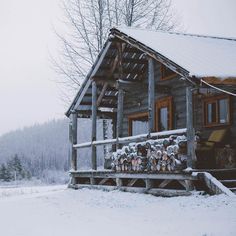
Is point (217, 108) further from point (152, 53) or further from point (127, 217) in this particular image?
point (127, 217)

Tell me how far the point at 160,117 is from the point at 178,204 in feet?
28.2

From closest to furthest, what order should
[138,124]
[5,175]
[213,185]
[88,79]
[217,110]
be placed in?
[213,185]
[217,110]
[88,79]
[138,124]
[5,175]

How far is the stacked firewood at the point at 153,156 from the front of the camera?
45.9 ft

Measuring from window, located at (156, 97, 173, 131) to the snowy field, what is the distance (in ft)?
18.0

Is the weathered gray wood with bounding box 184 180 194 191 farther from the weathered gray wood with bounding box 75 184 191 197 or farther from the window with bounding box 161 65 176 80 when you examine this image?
the window with bounding box 161 65 176 80

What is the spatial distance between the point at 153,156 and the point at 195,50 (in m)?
4.08

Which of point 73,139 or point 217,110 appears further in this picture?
point 73,139

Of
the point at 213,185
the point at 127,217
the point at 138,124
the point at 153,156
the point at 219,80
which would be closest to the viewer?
the point at 127,217

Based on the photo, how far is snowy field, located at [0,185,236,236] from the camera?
8828 millimetres

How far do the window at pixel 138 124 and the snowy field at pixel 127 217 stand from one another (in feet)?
26.0

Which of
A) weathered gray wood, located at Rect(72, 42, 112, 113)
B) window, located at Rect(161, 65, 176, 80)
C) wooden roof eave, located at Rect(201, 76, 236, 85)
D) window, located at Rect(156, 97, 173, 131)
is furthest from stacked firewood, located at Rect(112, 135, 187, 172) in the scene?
window, located at Rect(161, 65, 176, 80)

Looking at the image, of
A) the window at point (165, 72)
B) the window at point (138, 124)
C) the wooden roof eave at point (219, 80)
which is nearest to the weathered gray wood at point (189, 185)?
the wooden roof eave at point (219, 80)

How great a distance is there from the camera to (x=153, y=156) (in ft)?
49.3

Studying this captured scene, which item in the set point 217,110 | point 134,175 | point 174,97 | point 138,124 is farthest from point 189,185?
point 138,124
